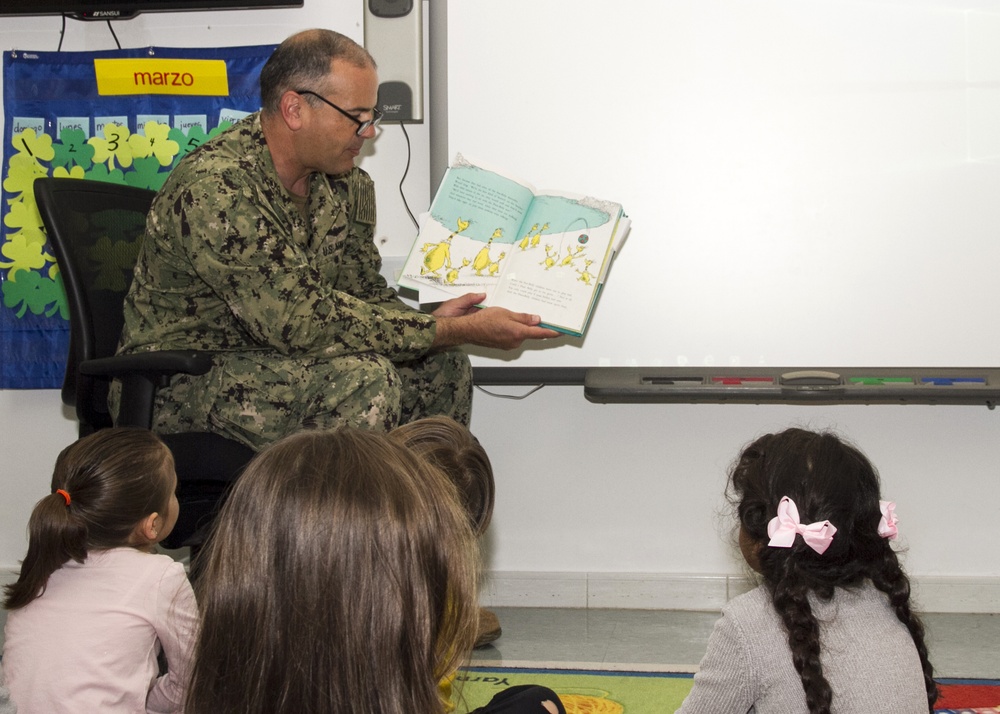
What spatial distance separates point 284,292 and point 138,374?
0.32 m

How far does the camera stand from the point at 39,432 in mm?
2934

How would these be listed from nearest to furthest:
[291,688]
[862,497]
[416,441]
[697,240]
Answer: [291,688] < [862,497] < [416,441] < [697,240]

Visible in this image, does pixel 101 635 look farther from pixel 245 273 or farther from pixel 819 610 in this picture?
pixel 819 610

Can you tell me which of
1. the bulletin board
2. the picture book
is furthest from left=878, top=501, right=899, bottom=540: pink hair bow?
the bulletin board

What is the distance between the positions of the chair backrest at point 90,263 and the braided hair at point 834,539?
1435mm

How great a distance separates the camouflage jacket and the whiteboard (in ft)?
2.11

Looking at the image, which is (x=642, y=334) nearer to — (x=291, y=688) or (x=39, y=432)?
(x=39, y=432)

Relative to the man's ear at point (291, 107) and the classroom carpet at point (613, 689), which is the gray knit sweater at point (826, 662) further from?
the man's ear at point (291, 107)

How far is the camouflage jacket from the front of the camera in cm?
203

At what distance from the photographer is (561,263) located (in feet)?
7.52

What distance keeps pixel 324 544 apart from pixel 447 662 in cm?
19

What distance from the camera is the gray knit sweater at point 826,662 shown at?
1263 millimetres

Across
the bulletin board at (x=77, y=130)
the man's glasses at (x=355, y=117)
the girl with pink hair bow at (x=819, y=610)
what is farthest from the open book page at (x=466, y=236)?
the girl with pink hair bow at (x=819, y=610)

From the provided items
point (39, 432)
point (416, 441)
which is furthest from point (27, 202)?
→ point (416, 441)
